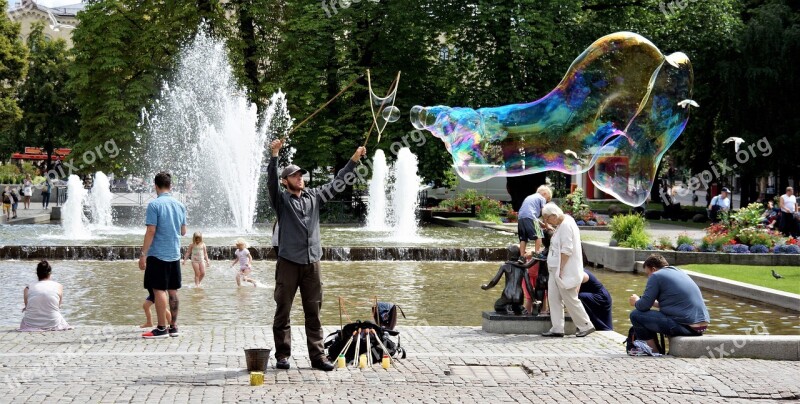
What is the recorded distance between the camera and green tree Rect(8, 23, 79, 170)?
2894 inches

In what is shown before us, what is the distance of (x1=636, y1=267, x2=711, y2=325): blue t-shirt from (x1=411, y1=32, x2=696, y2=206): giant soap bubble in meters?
8.41

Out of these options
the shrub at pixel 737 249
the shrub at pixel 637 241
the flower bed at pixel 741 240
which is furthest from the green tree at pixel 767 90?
the shrub at pixel 737 249

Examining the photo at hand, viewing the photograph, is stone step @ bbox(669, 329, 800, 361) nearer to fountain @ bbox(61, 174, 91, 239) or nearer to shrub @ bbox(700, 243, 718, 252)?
shrub @ bbox(700, 243, 718, 252)

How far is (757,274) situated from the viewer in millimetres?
20484

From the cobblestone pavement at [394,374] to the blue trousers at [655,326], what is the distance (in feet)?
1.10

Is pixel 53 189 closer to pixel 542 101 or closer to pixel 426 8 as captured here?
pixel 426 8

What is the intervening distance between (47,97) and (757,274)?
2449 inches

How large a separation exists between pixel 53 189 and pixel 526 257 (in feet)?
170

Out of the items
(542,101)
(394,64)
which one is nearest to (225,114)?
(394,64)

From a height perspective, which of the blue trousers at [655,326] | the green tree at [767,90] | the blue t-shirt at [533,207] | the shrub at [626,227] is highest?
the green tree at [767,90]

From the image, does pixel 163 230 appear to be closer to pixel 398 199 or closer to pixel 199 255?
pixel 199 255

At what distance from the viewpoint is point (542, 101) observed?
20.4 m

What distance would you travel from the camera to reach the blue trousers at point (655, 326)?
11023mm

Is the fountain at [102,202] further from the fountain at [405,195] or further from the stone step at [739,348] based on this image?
the stone step at [739,348]
